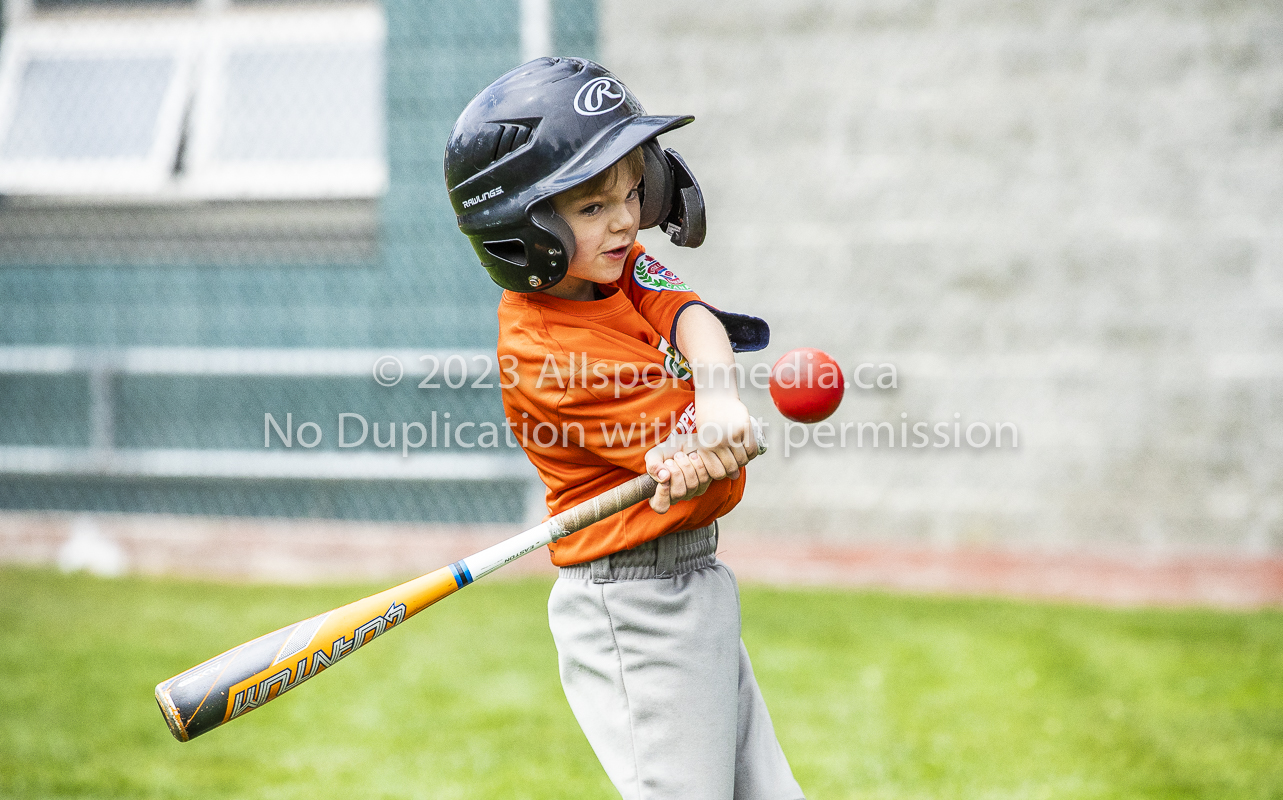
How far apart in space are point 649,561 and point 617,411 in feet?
0.91

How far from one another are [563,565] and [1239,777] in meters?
2.39

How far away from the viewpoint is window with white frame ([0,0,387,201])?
6.02 m

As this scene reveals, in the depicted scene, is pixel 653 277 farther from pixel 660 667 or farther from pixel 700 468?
pixel 660 667

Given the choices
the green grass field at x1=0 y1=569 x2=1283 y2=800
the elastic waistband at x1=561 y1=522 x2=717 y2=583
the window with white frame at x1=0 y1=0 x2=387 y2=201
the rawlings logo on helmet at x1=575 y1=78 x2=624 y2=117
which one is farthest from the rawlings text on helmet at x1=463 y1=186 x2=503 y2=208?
the window with white frame at x1=0 y1=0 x2=387 y2=201

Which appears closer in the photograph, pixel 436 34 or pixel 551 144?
pixel 551 144

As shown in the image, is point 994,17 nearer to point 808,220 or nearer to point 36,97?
point 808,220

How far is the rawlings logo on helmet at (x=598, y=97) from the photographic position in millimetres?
1862

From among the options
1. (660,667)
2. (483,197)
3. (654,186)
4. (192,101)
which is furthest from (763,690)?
(192,101)

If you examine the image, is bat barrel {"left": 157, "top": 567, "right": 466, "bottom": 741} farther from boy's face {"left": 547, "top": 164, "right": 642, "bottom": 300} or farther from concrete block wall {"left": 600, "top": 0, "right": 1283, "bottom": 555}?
concrete block wall {"left": 600, "top": 0, "right": 1283, "bottom": 555}

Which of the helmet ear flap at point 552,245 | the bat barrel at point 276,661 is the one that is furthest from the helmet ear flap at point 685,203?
the bat barrel at point 276,661

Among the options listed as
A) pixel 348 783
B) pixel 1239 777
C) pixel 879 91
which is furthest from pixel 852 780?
pixel 879 91

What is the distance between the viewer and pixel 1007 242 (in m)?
5.47

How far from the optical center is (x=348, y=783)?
327 centimetres

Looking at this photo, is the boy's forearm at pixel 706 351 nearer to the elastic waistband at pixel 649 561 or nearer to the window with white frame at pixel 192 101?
the elastic waistband at pixel 649 561
